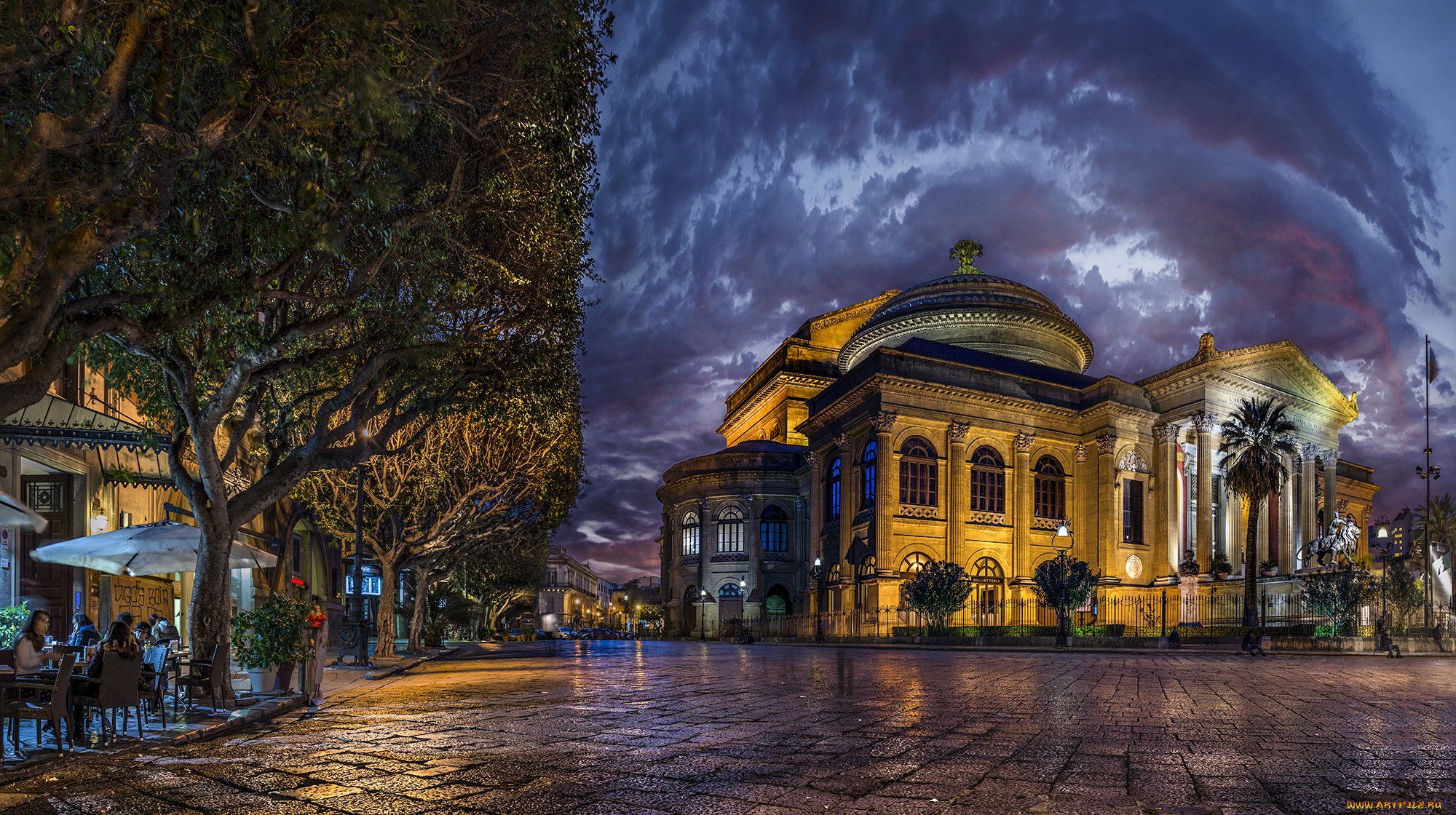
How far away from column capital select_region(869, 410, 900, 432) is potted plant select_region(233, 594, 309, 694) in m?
30.3

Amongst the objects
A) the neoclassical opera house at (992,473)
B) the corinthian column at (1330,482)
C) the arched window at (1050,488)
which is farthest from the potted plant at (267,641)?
the corinthian column at (1330,482)

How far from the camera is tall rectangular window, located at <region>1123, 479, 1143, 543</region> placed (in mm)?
44625

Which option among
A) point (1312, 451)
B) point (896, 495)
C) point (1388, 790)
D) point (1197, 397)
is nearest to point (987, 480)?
point (896, 495)

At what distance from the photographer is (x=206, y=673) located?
35.7ft

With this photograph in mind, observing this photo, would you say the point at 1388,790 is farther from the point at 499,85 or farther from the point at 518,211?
the point at 518,211

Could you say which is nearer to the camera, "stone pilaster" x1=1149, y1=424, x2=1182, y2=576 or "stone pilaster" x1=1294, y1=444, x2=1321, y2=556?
"stone pilaster" x1=1149, y1=424, x2=1182, y2=576

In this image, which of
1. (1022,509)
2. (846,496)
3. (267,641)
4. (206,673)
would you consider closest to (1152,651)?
(1022,509)

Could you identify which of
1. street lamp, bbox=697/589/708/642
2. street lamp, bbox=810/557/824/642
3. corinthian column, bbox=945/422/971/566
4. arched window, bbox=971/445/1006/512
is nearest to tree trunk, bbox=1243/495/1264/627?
arched window, bbox=971/445/1006/512

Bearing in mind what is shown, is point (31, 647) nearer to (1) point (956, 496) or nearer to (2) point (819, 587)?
(1) point (956, 496)

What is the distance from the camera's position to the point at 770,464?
53438mm

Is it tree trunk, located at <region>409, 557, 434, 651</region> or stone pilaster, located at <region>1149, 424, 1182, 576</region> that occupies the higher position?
stone pilaster, located at <region>1149, 424, 1182, 576</region>

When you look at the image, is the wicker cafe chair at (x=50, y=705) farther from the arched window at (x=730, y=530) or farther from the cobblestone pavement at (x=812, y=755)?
the arched window at (x=730, y=530)

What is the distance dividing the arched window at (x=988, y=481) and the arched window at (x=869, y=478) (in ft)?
16.4

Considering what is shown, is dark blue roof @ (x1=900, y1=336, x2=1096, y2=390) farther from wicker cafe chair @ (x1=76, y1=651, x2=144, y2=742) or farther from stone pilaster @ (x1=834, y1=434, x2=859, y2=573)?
wicker cafe chair @ (x1=76, y1=651, x2=144, y2=742)
